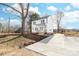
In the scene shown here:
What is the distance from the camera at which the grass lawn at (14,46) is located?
1992 millimetres

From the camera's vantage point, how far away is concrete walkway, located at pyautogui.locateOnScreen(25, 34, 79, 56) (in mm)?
1968

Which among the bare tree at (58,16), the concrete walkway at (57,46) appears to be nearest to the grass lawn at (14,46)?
the concrete walkway at (57,46)

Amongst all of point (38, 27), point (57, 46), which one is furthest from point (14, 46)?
point (57, 46)

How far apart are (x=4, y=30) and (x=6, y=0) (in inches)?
11.6

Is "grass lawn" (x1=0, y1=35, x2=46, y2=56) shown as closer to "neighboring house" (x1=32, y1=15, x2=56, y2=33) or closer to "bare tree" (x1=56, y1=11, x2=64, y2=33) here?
"neighboring house" (x1=32, y1=15, x2=56, y2=33)

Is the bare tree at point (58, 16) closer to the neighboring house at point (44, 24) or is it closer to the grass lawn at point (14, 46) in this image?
the neighboring house at point (44, 24)

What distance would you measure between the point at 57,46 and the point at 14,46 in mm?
421

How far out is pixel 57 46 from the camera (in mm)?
2002

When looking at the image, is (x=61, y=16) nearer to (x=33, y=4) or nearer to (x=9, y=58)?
(x=33, y=4)

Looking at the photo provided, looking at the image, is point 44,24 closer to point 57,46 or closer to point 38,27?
point 38,27

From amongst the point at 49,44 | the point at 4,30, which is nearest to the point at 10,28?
the point at 4,30

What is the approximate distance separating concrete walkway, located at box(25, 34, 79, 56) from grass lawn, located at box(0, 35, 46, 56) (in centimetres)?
5

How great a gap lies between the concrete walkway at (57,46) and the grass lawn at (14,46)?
0.05 metres

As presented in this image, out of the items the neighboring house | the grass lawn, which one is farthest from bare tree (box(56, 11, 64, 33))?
the grass lawn
